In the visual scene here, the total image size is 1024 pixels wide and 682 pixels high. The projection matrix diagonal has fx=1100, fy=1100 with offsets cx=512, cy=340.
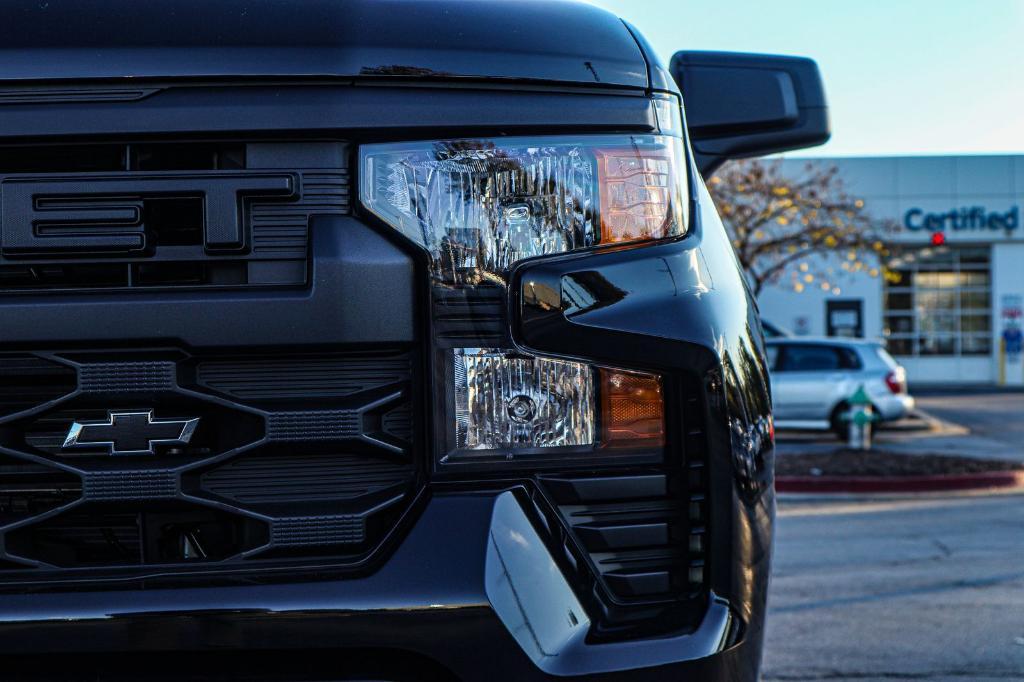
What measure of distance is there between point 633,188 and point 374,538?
61cm

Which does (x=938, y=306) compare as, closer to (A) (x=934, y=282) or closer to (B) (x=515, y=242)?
(A) (x=934, y=282)

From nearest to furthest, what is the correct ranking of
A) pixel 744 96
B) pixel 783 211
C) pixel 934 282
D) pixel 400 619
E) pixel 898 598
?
pixel 400 619 → pixel 744 96 → pixel 898 598 → pixel 783 211 → pixel 934 282

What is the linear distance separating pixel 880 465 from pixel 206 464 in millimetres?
11238

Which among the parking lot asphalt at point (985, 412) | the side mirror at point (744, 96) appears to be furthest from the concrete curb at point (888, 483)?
the side mirror at point (744, 96)

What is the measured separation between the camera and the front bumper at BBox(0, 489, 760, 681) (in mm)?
1342

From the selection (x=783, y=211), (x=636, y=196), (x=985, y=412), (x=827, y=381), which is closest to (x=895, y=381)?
(x=827, y=381)

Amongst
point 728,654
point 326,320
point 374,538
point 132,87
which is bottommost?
point 728,654

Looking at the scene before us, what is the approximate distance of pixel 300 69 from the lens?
1.53m

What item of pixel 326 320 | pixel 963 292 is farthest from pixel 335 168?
pixel 963 292

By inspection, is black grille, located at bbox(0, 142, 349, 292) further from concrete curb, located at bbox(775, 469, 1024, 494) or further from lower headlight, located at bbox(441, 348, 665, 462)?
concrete curb, located at bbox(775, 469, 1024, 494)

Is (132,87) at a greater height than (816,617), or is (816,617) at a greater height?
(132,87)

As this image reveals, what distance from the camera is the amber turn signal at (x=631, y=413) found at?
4.88 ft

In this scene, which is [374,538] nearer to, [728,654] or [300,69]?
[728,654]

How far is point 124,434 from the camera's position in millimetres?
1433
